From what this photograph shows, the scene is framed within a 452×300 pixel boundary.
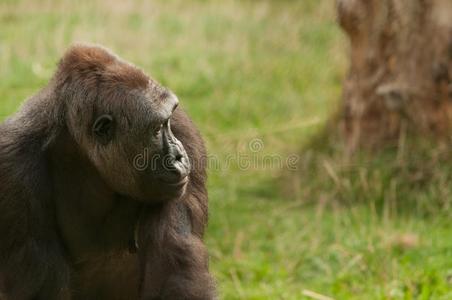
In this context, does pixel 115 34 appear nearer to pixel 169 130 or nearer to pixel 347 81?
pixel 347 81

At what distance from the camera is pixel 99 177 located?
15.9ft

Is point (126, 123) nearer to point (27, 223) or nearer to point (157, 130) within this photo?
point (157, 130)

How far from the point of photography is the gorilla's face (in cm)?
447

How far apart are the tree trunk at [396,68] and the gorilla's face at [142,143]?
382 cm

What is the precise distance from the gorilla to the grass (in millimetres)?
1681

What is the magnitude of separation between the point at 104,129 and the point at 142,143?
0.19 m

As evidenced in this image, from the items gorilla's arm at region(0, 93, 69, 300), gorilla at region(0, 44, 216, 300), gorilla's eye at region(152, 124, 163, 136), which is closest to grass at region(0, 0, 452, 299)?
gorilla at region(0, 44, 216, 300)

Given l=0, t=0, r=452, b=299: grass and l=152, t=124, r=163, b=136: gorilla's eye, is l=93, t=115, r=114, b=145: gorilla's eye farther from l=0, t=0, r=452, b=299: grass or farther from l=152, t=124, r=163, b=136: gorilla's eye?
l=0, t=0, r=452, b=299: grass

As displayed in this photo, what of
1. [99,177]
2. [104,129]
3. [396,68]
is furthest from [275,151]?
[104,129]

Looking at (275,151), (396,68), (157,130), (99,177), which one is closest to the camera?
(157,130)

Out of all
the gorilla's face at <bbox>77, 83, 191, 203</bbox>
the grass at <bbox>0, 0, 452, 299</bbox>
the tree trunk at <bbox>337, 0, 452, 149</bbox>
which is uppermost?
the gorilla's face at <bbox>77, 83, 191, 203</bbox>

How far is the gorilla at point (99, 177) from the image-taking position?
451cm

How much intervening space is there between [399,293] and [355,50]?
3127 mm

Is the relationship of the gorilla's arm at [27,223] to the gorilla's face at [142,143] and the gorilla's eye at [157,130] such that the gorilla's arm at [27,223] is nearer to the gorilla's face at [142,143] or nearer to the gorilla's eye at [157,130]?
the gorilla's face at [142,143]
